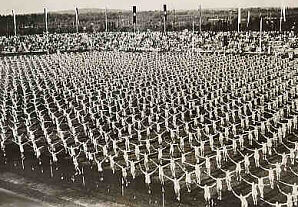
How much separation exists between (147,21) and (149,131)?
298 ft

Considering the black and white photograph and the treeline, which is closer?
the black and white photograph

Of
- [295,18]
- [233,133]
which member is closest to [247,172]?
[233,133]

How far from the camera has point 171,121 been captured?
24562 millimetres

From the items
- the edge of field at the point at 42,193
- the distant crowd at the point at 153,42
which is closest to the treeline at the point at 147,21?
the distant crowd at the point at 153,42

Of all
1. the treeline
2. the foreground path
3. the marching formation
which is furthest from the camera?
the treeline

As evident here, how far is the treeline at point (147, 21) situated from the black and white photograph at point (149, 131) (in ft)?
115

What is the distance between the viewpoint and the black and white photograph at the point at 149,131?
1495 centimetres

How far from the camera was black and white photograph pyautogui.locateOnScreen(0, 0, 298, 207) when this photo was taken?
49.1 feet

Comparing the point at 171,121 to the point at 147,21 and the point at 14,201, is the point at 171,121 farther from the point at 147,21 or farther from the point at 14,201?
the point at 147,21

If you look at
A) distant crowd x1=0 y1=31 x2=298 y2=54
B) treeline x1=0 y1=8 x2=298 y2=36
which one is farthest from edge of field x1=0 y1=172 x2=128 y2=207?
treeline x1=0 y1=8 x2=298 y2=36

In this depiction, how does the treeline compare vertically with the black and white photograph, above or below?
above

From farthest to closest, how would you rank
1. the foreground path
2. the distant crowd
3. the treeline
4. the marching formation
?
the treeline → the distant crowd → the marching formation → the foreground path

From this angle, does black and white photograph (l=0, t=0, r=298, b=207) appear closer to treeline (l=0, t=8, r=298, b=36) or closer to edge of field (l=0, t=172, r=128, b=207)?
edge of field (l=0, t=172, r=128, b=207)

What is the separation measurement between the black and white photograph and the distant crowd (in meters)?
6.09
